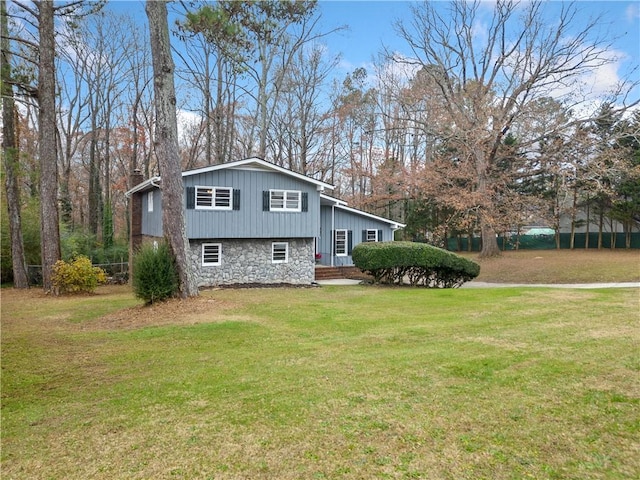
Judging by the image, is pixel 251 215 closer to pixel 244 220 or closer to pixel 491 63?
pixel 244 220

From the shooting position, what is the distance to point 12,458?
10.2 ft

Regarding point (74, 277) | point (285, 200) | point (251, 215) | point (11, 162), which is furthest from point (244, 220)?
point (11, 162)

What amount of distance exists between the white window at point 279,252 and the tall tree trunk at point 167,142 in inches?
303

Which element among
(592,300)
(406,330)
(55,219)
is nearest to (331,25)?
(55,219)

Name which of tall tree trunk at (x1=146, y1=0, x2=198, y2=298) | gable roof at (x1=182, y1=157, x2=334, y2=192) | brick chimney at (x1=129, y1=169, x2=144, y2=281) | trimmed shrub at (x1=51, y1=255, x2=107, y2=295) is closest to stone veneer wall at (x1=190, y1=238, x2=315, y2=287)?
gable roof at (x1=182, y1=157, x2=334, y2=192)

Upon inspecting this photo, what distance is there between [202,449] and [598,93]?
85.3ft

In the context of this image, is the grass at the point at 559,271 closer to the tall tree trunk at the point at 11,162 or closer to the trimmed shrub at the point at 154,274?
the trimmed shrub at the point at 154,274

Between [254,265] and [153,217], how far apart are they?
485 cm

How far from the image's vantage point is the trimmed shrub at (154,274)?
388 inches

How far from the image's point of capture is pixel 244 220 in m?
16.8

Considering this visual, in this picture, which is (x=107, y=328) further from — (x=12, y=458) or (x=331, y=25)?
(x=331, y=25)

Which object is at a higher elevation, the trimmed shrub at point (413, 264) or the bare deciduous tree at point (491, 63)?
the bare deciduous tree at point (491, 63)

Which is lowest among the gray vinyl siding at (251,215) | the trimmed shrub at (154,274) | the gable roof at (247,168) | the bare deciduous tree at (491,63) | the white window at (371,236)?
the trimmed shrub at (154,274)

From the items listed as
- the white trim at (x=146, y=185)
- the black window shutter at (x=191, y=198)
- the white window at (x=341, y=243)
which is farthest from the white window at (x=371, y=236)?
the white trim at (x=146, y=185)
